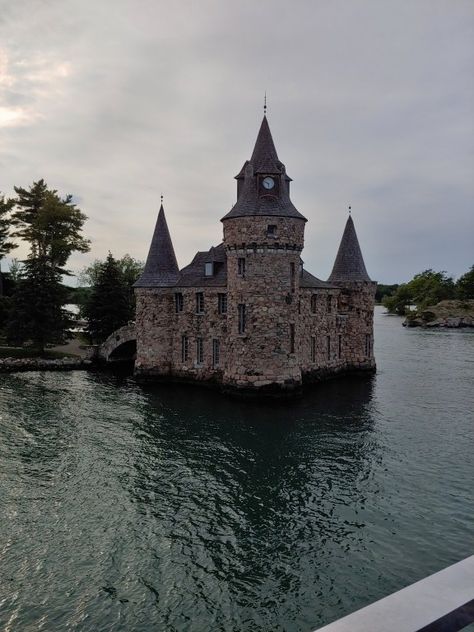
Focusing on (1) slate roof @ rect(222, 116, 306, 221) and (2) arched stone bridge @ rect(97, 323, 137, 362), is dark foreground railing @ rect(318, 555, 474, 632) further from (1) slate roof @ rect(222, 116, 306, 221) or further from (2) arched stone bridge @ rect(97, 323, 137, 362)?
(2) arched stone bridge @ rect(97, 323, 137, 362)

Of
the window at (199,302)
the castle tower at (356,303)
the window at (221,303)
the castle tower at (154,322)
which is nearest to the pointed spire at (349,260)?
the castle tower at (356,303)

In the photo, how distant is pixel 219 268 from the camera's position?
41000 millimetres

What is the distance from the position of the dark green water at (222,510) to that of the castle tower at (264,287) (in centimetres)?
270

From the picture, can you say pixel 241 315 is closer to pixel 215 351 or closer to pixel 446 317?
pixel 215 351

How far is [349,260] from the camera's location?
153 ft

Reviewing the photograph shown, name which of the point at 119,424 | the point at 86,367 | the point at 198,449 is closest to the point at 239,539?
the point at 198,449

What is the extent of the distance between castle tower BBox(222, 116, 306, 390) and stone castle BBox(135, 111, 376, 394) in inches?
2.7

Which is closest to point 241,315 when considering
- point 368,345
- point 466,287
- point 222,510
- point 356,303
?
point 356,303

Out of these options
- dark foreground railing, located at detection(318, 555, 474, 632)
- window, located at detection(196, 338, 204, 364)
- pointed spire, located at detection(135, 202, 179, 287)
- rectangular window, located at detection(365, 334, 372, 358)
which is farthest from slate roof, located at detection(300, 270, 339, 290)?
dark foreground railing, located at detection(318, 555, 474, 632)

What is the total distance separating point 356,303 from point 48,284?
1209 inches

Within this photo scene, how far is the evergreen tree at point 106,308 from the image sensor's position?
57.0m

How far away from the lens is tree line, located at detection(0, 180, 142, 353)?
5141 cm

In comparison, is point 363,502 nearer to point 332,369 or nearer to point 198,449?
point 198,449

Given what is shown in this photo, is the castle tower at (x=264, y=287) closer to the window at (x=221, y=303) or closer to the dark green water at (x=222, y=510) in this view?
the dark green water at (x=222, y=510)
